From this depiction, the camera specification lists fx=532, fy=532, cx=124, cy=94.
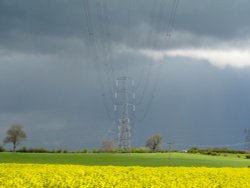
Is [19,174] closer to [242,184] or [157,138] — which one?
[242,184]

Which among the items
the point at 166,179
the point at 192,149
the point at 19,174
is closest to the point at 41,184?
the point at 19,174

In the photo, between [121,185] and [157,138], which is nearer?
[121,185]

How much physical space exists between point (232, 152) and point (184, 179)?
10806 centimetres

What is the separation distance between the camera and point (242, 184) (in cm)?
2972

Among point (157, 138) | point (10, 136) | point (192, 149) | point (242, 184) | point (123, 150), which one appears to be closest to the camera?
point (242, 184)

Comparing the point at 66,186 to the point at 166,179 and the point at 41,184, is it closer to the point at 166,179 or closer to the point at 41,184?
the point at 41,184

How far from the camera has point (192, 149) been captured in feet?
443

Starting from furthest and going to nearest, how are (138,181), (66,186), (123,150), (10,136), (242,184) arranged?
(10,136) < (123,150) < (242,184) < (138,181) < (66,186)

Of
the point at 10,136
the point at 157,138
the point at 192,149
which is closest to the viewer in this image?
the point at 192,149

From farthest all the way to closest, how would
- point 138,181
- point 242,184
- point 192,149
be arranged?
point 192,149 → point 242,184 → point 138,181

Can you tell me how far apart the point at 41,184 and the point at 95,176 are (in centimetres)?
386

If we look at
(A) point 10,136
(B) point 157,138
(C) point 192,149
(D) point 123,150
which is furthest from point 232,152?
(A) point 10,136

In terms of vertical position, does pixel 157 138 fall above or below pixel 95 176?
above

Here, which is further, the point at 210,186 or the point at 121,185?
the point at 210,186
